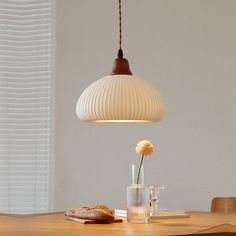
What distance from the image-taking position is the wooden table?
296cm

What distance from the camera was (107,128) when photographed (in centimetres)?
516

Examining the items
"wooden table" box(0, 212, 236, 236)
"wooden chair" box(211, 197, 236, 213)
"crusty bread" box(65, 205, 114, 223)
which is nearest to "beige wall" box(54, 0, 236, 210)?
"wooden chair" box(211, 197, 236, 213)

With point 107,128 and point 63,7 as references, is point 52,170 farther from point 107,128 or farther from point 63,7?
point 63,7

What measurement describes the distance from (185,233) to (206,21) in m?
2.45

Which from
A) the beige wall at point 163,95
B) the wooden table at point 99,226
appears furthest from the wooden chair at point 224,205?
the wooden table at point 99,226

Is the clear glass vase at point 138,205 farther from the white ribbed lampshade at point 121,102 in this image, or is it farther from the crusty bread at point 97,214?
the white ribbed lampshade at point 121,102

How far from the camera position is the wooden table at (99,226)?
296cm

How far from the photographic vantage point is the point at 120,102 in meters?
3.26

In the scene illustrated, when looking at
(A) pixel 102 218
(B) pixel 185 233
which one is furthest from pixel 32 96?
(B) pixel 185 233

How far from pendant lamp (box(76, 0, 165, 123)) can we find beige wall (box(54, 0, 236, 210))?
163 centimetres

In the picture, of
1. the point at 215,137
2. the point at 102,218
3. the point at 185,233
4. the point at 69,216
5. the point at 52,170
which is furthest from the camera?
the point at 52,170

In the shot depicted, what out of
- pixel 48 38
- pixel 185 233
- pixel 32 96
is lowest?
pixel 185 233

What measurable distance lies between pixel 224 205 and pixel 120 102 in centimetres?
146

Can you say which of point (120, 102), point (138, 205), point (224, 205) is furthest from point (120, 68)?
point (224, 205)
